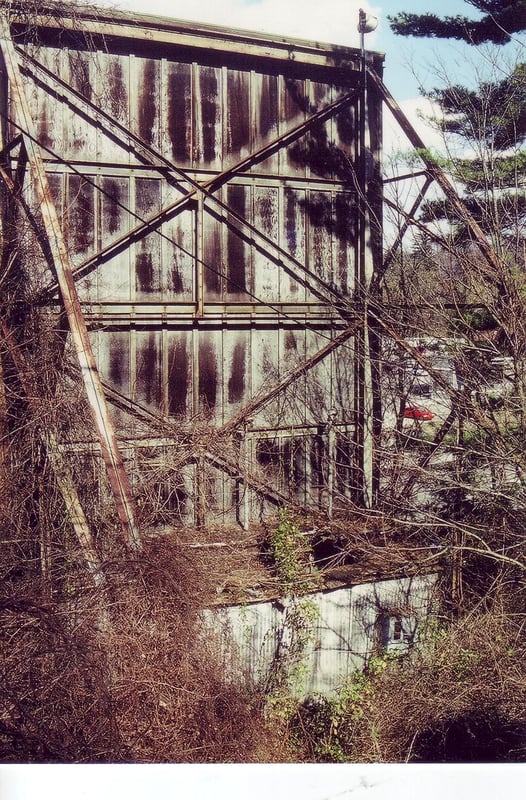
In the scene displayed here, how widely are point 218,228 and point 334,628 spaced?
5.48m

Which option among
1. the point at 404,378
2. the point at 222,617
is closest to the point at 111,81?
the point at 404,378

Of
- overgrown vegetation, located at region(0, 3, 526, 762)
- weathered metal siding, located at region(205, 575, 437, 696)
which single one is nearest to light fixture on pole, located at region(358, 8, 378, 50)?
overgrown vegetation, located at region(0, 3, 526, 762)

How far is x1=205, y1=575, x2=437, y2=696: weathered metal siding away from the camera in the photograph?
7156mm

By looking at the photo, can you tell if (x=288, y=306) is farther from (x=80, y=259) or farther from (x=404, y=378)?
(x=80, y=259)

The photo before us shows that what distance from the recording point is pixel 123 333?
8.83 meters

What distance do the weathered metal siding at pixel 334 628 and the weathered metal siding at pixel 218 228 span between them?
1905 mm

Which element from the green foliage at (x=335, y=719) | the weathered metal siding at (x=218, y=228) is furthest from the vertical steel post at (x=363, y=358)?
the green foliage at (x=335, y=719)

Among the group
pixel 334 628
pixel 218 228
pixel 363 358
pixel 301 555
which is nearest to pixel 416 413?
→ pixel 363 358

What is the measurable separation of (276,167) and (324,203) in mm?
884

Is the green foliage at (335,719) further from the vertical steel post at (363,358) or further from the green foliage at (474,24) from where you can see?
the green foliage at (474,24)

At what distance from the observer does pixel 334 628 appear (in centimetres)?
773

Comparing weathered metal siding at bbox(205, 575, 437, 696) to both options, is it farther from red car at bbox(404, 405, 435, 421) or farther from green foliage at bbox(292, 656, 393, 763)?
red car at bbox(404, 405, 435, 421)

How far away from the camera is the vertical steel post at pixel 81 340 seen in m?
6.31

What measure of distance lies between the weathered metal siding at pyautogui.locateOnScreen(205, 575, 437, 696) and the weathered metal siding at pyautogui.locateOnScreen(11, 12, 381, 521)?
1905 mm
